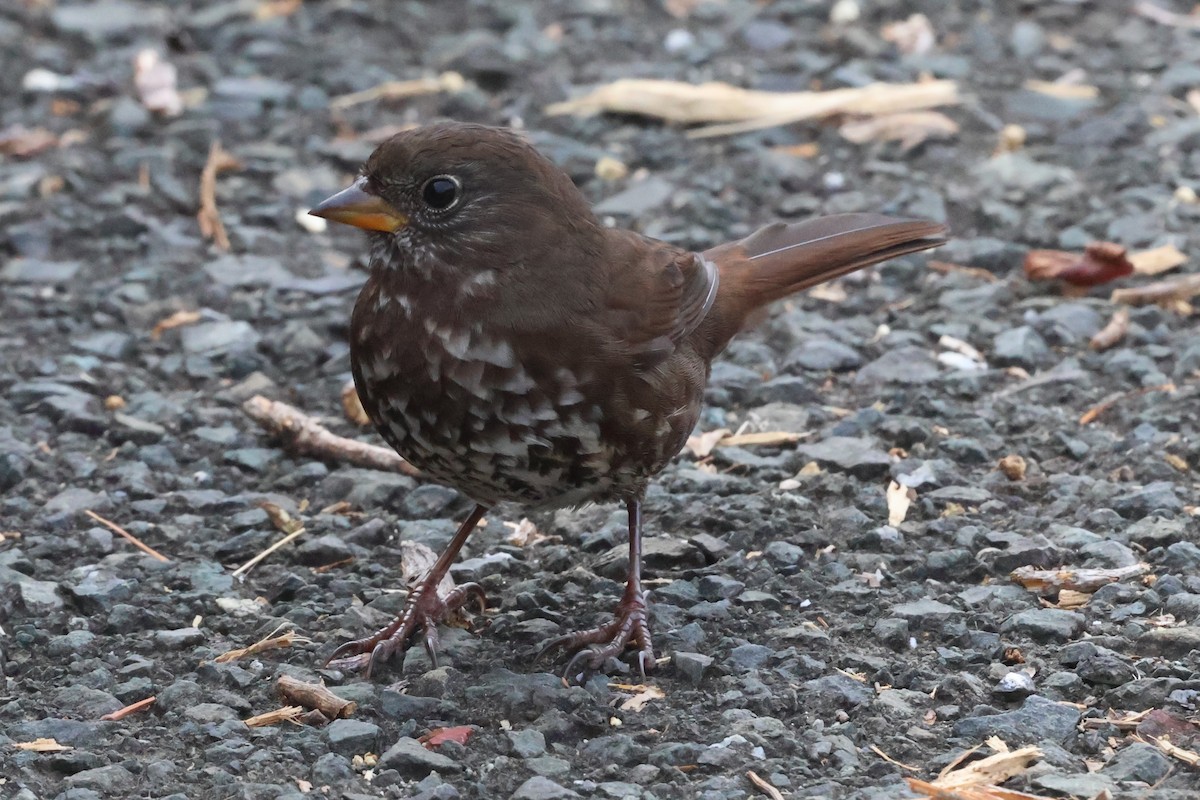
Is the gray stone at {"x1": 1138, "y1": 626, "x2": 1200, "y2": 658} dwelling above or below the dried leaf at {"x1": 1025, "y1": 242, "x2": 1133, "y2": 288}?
below

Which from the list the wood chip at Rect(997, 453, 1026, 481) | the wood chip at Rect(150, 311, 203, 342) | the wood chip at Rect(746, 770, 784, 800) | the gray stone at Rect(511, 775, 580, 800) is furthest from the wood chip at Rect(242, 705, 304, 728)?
the wood chip at Rect(150, 311, 203, 342)

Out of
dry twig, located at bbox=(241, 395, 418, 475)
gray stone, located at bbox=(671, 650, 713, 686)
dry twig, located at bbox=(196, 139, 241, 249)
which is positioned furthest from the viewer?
dry twig, located at bbox=(196, 139, 241, 249)

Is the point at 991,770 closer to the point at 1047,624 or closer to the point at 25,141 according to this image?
the point at 1047,624

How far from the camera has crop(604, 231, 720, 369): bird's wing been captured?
4434 millimetres

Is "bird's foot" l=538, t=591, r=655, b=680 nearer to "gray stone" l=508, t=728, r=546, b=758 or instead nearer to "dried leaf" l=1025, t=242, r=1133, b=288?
"gray stone" l=508, t=728, r=546, b=758

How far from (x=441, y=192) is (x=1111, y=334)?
2.95 metres

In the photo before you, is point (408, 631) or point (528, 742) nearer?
point (528, 742)

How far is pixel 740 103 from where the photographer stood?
316 inches

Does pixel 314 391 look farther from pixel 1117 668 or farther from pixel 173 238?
pixel 1117 668

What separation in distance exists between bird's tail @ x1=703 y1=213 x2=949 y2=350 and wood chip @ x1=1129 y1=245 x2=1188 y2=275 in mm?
1538

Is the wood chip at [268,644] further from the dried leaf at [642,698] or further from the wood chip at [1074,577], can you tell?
the wood chip at [1074,577]

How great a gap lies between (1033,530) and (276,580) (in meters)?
2.23

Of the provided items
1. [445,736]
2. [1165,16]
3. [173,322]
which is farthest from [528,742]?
[1165,16]

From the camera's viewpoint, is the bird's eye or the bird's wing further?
the bird's wing
